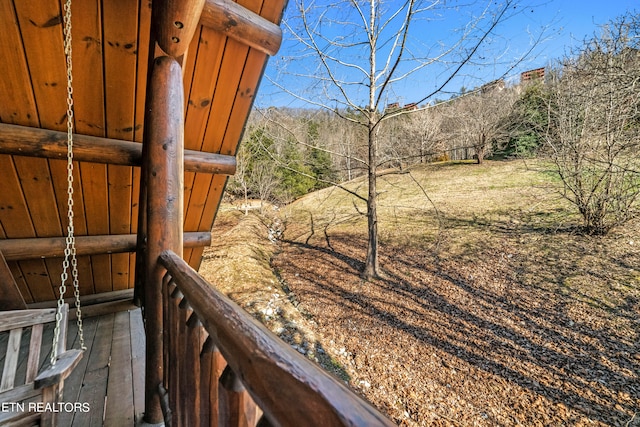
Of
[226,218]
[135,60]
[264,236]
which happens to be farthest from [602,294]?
[226,218]

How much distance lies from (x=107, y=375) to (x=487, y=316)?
4.89m

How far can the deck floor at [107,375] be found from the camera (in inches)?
63.8

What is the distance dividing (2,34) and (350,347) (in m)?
4.50

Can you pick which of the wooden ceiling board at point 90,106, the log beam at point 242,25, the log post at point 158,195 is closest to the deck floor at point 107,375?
the log post at point 158,195

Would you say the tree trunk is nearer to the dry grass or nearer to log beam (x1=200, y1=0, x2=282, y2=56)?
the dry grass

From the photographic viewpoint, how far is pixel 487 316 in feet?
14.8

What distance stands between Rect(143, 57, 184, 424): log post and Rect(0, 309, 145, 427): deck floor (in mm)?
286

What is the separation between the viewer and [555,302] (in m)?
4.53

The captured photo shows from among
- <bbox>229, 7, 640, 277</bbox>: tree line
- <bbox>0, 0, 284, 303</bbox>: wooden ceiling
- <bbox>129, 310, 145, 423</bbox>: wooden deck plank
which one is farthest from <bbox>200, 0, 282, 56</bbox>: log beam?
<bbox>229, 7, 640, 277</bbox>: tree line

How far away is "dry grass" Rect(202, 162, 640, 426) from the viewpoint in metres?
3.05

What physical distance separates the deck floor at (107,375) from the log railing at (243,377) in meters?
0.83

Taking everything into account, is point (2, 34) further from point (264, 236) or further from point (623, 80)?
point (264, 236)

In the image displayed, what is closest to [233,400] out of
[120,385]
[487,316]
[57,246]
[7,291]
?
[120,385]

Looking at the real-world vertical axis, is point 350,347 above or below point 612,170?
below
